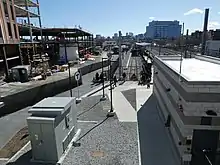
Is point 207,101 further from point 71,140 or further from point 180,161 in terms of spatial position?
point 71,140

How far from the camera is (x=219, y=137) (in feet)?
27.5

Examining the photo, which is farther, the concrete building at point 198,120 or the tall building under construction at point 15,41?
the tall building under construction at point 15,41

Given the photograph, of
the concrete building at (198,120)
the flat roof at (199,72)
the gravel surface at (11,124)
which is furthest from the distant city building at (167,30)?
the concrete building at (198,120)

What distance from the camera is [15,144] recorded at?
11.3 meters

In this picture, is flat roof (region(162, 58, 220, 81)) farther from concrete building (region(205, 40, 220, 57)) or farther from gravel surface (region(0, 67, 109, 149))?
concrete building (region(205, 40, 220, 57))

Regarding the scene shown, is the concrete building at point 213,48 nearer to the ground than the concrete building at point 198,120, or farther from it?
farther from it

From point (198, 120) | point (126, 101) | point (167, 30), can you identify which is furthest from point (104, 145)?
point (167, 30)

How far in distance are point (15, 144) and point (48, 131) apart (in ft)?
12.7

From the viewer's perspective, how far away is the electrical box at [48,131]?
8.93 meters

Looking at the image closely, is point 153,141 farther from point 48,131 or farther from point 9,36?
point 9,36

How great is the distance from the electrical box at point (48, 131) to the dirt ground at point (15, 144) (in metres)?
1.87

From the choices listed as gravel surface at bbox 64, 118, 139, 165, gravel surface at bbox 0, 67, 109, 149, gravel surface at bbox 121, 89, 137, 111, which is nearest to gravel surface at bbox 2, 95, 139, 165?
gravel surface at bbox 64, 118, 139, 165

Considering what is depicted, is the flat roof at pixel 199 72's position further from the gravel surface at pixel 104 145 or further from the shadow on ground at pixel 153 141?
the gravel surface at pixel 104 145

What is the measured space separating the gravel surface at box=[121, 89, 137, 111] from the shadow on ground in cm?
180
